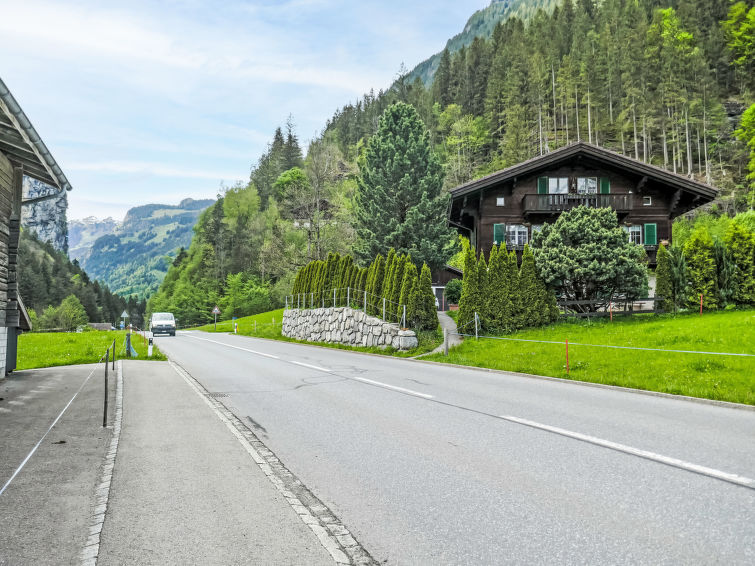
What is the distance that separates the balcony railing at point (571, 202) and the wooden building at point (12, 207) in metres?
27.3

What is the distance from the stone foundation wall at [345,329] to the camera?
76.3 feet

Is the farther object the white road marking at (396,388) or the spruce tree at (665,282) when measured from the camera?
the spruce tree at (665,282)

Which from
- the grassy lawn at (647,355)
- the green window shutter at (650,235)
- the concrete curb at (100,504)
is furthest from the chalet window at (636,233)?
the concrete curb at (100,504)

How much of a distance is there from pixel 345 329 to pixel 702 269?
1656 centimetres

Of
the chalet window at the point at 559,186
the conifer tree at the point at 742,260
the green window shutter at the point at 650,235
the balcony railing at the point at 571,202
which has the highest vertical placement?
the chalet window at the point at 559,186

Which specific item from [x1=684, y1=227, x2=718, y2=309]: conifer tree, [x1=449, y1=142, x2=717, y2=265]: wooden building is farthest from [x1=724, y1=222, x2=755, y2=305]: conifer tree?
[x1=449, y1=142, x2=717, y2=265]: wooden building

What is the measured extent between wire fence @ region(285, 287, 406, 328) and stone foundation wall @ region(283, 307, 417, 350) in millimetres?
455

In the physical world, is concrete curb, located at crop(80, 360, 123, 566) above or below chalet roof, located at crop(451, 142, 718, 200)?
below

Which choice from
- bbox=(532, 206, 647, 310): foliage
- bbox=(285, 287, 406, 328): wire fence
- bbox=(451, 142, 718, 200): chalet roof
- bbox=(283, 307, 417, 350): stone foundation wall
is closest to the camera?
bbox=(283, 307, 417, 350): stone foundation wall

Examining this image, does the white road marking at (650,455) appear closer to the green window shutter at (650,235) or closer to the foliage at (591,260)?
the foliage at (591,260)

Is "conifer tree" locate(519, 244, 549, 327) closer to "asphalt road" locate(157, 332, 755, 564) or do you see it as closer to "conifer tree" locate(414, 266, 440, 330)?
"conifer tree" locate(414, 266, 440, 330)

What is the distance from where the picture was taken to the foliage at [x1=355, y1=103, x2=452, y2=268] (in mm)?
38562

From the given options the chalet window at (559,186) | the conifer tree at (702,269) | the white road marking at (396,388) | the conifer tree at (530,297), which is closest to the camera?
the white road marking at (396,388)

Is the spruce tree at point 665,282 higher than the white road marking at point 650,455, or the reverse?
the spruce tree at point 665,282
